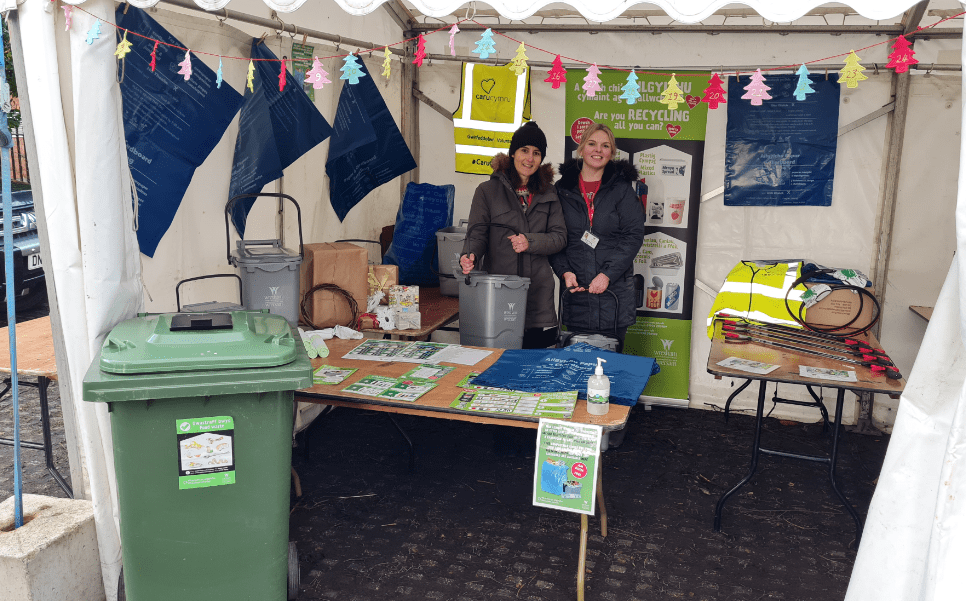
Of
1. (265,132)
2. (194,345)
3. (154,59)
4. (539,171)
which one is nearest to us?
(194,345)

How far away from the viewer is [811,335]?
12.2ft

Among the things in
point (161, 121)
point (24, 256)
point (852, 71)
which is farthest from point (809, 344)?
point (24, 256)

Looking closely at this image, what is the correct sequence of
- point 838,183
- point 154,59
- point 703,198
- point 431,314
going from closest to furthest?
point 154,59, point 431,314, point 838,183, point 703,198

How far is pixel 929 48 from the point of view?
435 cm

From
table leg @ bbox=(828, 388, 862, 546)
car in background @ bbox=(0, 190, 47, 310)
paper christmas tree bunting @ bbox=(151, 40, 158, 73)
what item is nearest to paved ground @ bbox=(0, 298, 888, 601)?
table leg @ bbox=(828, 388, 862, 546)

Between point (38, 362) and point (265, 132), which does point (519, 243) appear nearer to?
point (265, 132)

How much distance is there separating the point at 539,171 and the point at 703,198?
1344mm

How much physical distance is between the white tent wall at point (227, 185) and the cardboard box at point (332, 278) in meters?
0.31

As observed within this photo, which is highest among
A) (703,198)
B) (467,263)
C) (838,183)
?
(838,183)

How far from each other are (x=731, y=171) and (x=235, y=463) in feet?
12.4

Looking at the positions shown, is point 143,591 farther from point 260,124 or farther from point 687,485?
point 687,485

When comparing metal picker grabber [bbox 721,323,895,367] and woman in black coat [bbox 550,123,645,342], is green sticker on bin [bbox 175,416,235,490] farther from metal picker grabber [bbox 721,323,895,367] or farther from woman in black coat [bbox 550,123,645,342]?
metal picker grabber [bbox 721,323,895,367]

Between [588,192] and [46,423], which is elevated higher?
[588,192]

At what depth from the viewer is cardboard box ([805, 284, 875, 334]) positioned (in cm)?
378
